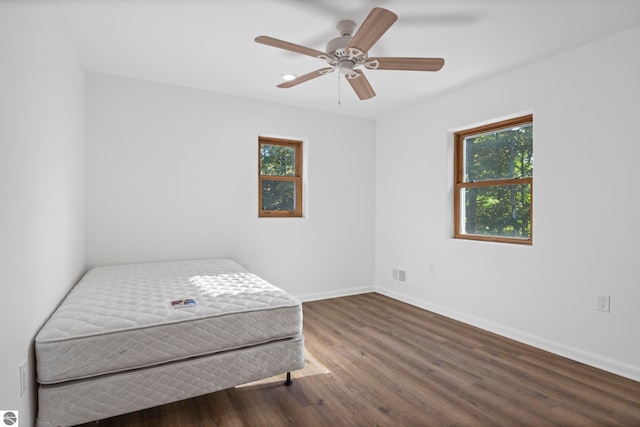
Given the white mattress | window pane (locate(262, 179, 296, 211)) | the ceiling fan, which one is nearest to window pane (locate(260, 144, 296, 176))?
window pane (locate(262, 179, 296, 211))

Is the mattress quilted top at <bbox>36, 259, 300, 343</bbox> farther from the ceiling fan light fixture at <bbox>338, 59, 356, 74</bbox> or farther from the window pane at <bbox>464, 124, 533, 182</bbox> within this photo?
the window pane at <bbox>464, 124, 533, 182</bbox>

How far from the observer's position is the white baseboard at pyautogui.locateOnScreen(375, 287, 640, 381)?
2387 mm

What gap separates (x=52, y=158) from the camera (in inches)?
79.4

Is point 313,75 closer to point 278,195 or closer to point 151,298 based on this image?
point 151,298

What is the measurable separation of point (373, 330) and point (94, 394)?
233cm

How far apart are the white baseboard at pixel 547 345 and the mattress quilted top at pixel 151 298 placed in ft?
7.13

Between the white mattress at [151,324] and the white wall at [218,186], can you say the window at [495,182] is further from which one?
the white mattress at [151,324]

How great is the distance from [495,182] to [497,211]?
29cm

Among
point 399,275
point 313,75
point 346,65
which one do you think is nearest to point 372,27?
point 346,65

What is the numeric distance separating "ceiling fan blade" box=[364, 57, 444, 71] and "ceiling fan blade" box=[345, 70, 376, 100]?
119 mm

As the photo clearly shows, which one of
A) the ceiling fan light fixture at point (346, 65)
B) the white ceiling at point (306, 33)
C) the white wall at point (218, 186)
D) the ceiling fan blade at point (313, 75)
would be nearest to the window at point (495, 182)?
the white ceiling at point (306, 33)

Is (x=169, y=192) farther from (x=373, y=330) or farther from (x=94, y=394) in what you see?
(x=373, y=330)

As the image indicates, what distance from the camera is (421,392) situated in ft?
7.16

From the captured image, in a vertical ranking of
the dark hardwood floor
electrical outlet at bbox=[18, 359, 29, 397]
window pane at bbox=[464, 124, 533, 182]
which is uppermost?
window pane at bbox=[464, 124, 533, 182]
